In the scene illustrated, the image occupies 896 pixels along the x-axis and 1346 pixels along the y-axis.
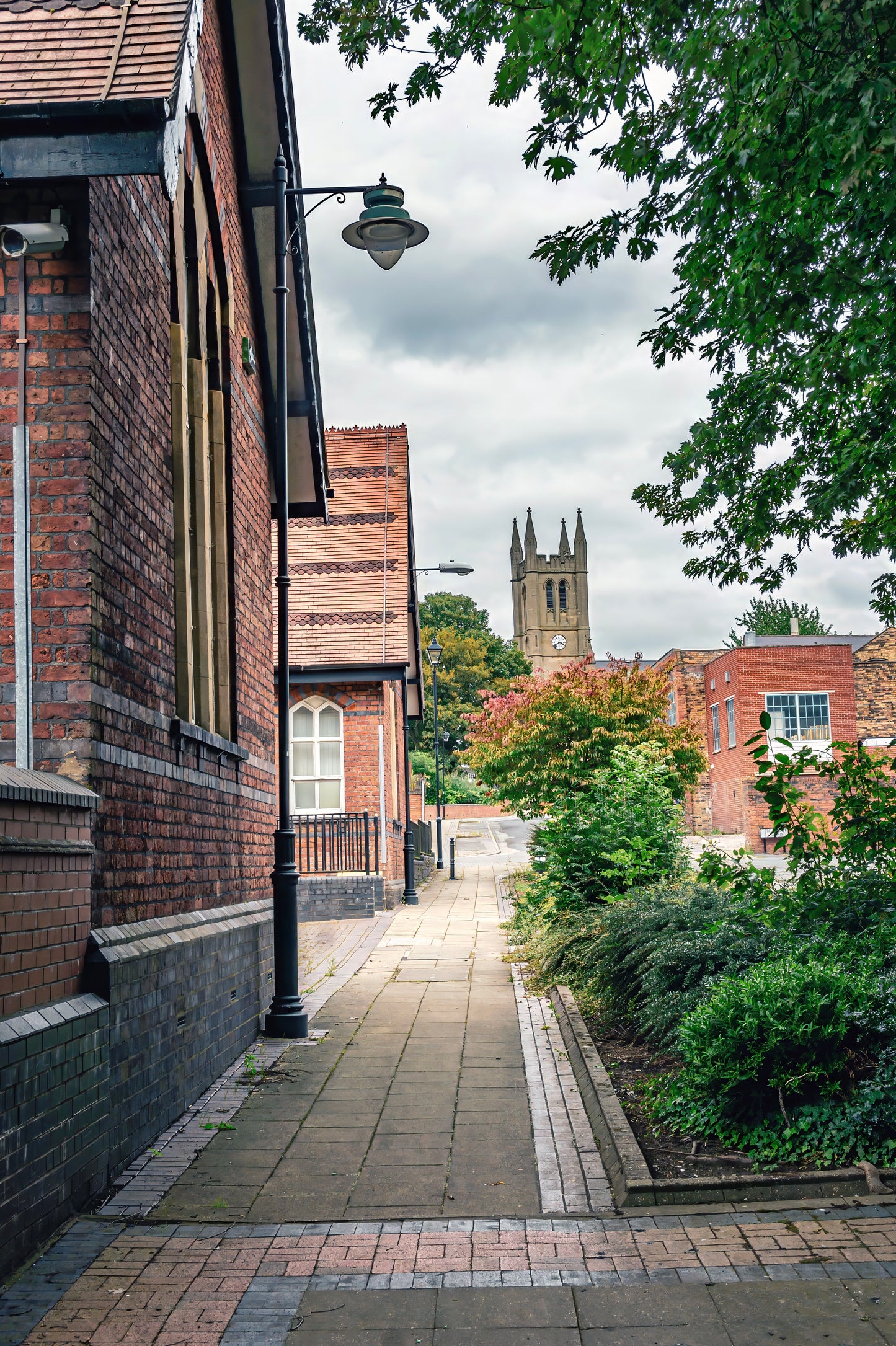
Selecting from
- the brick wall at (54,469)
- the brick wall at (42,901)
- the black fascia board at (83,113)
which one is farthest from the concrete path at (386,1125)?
the black fascia board at (83,113)

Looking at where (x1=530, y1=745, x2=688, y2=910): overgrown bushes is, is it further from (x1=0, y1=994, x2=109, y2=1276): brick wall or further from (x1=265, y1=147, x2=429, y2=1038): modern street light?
(x1=0, y1=994, x2=109, y2=1276): brick wall

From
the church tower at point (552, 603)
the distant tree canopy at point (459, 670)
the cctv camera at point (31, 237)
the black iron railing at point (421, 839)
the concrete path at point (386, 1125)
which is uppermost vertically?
the church tower at point (552, 603)

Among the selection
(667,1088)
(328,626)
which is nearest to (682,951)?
(667,1088)

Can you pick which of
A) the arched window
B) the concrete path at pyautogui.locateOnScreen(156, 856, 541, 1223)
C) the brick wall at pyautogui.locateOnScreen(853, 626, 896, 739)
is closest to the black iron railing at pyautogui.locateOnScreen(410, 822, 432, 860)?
the arched window

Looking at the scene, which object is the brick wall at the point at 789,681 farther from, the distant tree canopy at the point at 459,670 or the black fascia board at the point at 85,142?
the black fascia board at the point at 85,142

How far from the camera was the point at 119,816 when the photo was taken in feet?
19.2

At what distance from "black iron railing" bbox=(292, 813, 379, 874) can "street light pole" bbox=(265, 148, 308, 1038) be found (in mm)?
10464

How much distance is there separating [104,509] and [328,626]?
1654 cm

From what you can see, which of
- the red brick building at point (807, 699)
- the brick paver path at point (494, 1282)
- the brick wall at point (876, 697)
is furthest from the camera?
the brick wall at point (876, 697)

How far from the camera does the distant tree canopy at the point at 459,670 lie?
68062mm

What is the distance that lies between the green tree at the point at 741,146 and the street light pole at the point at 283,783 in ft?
6.31

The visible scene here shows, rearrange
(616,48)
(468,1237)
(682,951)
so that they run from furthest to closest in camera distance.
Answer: (682,951), (616,48), (468,1237)

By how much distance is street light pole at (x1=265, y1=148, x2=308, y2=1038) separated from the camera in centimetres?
908

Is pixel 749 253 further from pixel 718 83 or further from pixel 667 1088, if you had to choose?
pixel 667 1088
